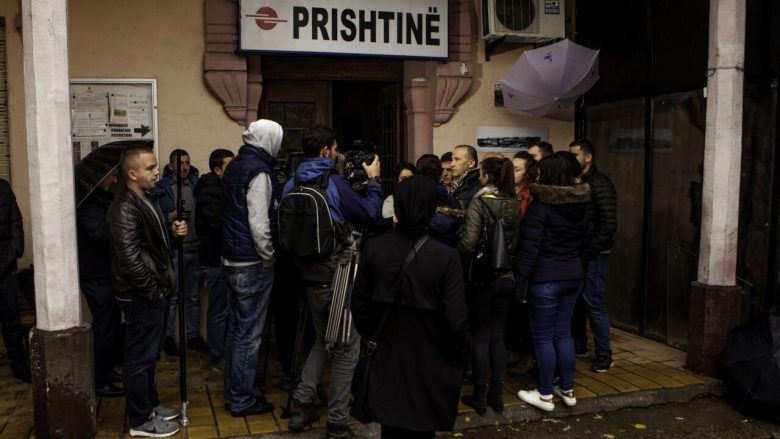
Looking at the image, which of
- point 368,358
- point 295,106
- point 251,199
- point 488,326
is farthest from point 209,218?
point 368,358

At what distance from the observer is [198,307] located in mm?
6145

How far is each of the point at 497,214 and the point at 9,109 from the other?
14.8 ft

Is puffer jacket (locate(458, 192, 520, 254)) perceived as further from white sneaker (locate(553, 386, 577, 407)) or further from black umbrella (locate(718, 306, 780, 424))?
black umbrella (locate(718, 306, 780, 424))

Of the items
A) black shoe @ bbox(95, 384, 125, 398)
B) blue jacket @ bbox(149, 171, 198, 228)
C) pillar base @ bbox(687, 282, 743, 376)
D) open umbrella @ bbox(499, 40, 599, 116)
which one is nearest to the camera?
black shoe @ bbox(95, 384, 125, 398)

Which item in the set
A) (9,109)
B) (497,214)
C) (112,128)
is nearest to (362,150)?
(497,214)

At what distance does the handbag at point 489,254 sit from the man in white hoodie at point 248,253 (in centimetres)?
127

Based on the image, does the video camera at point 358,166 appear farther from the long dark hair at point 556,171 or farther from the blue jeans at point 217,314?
the blue jeans at point 217,314

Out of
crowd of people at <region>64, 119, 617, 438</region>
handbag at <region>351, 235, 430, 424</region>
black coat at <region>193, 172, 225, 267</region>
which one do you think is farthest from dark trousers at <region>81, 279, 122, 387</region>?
handbag at <region>351, 235, 430, 424</region>

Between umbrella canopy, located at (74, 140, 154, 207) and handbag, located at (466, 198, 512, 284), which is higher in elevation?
umbrella canopy, located at (74, 140, 154, 207)

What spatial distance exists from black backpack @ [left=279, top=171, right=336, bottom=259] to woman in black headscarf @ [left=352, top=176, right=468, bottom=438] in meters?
0.86

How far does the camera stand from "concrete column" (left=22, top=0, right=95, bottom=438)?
3.97 metres

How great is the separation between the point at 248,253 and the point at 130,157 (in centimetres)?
89

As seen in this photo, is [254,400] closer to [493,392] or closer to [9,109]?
[493,392]

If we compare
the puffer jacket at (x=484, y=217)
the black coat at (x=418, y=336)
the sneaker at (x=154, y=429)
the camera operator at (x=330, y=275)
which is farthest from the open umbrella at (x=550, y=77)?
the sneaker at (x=154, y=429)
